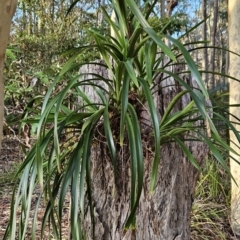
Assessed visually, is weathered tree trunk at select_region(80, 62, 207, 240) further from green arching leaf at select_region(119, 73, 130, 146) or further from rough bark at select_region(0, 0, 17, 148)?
rough bark at select_region(0, 0, 17, 148)

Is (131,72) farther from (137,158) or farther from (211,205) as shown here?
(211,205)

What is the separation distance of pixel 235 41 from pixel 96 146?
5.41 feet

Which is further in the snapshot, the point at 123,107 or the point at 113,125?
the point at 113,125

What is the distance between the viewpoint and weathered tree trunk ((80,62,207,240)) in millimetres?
936

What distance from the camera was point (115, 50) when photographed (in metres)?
0.88

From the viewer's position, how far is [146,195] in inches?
38.4

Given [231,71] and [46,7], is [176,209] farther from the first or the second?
[46,7]

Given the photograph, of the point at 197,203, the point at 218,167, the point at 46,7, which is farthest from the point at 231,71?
the point at 46,7

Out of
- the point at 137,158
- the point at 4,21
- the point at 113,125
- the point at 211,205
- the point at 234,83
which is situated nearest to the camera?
the point at 4,21

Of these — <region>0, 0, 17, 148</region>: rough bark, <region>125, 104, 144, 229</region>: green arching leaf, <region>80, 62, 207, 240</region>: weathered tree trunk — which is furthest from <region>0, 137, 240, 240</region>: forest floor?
<region>0, 0, 17, 148</region>: rough bark

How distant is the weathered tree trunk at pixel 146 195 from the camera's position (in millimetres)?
936

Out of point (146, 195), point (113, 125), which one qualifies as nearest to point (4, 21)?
point (113, 125)

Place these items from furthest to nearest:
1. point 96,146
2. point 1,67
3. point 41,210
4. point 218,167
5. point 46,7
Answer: point 46,7 → point 218,167 → point 41,210 → point 96,146 → point 1,67

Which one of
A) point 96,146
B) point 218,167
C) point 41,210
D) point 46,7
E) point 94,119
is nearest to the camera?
point 94,119
